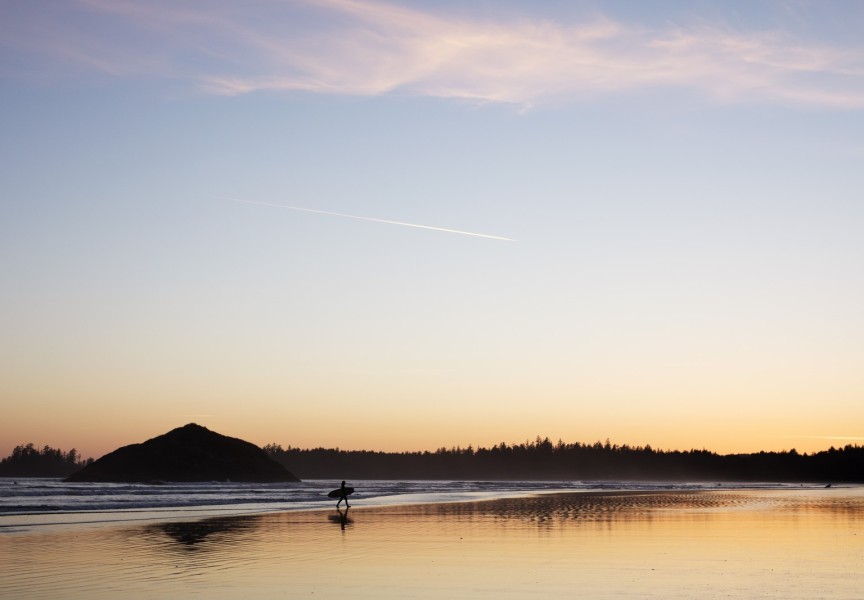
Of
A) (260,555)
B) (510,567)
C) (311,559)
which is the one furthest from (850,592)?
(260,555)

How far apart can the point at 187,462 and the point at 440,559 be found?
153499mm

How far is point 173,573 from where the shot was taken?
72.2 feet

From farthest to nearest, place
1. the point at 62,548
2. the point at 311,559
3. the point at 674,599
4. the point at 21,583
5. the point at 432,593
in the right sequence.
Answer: the point at 62,548 → the point at 311,559 → the point at 21,583 → the point at 432,593 → the point at 674,599

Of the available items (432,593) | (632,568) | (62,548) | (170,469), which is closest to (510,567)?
(632,568)

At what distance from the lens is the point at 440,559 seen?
84.0 ft

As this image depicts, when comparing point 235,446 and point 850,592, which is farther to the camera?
point 235,446

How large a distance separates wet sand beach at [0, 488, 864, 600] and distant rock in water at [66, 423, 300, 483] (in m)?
129

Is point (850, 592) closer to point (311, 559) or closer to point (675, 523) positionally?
point (311, 559)

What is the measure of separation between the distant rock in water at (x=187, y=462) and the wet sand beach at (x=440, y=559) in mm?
128680

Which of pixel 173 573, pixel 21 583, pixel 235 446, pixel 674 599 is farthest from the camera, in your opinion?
pixel 235 446

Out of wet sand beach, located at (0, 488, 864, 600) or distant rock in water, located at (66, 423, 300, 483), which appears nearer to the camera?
wet sand beach, located at (0, 488, 864, 600)

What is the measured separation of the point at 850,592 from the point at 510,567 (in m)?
8.44

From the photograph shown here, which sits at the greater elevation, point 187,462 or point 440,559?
point 187,462

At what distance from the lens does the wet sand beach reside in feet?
63.5
